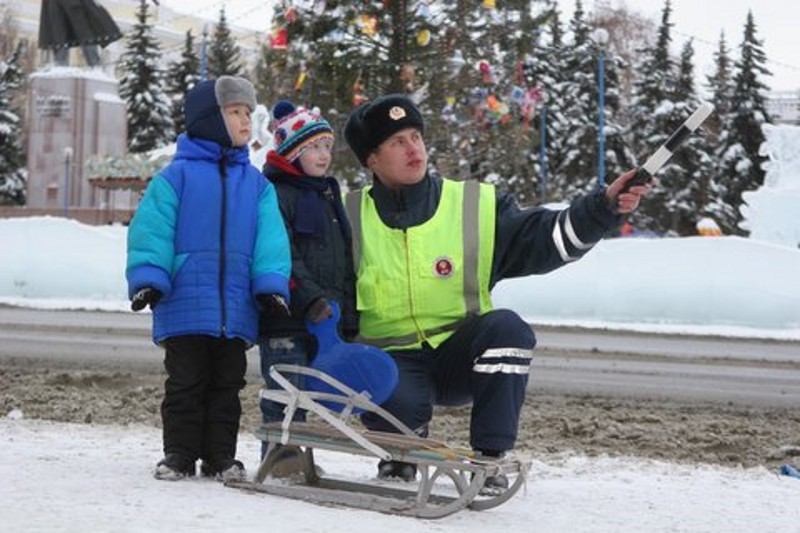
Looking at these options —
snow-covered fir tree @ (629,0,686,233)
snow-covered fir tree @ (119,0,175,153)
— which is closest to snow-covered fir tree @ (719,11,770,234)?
snow-covered fir tree @ (629,0,686,233)

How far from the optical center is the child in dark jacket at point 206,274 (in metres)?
3.92

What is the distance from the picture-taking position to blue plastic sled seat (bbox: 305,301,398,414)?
3.76 meters

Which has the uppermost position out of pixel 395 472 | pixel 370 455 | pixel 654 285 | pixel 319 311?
pixel 319 311

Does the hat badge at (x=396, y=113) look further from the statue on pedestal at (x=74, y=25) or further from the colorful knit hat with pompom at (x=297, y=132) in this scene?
the statue on pedestal at (x=74, y=25)

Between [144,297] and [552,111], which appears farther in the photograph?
[552,111]

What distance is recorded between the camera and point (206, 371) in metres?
4.09

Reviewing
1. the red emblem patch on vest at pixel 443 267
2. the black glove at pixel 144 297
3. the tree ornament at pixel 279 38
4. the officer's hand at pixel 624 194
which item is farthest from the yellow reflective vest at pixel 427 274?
the tree ornament at pixel 279 38

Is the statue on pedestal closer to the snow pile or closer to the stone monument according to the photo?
the snow pile

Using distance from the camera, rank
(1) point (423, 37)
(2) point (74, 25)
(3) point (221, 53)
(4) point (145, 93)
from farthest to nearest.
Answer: (3) point (221, 53), (4) point (145, 93), (1) point (423, 37), (2) point (74, 25)

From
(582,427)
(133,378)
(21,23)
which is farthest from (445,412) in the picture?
(21,23)

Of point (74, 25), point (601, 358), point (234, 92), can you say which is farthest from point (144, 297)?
point (74, 25)

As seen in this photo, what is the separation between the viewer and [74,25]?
1777 centimetres

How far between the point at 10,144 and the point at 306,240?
5907 centimetres

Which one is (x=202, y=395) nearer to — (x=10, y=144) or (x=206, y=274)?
(x=206, y=274)
